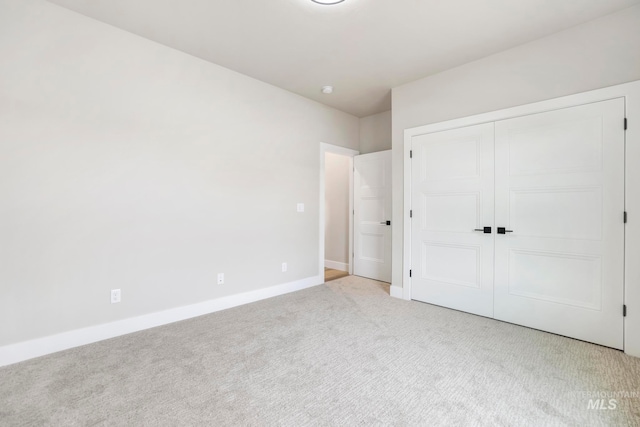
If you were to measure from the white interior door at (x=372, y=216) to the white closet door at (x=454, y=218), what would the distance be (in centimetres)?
86

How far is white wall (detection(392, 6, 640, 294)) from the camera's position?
2334mm

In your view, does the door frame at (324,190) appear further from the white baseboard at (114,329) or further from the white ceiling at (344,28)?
the white ceiling at (344,28)

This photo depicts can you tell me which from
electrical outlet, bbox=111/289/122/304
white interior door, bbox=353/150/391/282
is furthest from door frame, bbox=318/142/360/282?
electrical outlet, bbox=111/289/122/304

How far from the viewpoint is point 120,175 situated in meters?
2.59

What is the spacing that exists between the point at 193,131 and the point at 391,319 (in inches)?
113

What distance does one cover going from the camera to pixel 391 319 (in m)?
2.96

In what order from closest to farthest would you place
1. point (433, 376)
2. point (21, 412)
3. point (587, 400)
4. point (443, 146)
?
point (21, 412) < point (587, 400) < point (433, 376) < point (443, 146)

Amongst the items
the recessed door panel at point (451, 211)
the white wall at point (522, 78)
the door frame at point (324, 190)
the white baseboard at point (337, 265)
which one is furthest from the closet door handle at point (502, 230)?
the white baseboard at point (337, 265)

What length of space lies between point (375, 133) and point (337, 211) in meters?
1.55

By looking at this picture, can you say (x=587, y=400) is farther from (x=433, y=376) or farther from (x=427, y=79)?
(x=427, y=79)

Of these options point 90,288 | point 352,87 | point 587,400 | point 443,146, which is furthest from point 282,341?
point 352,87

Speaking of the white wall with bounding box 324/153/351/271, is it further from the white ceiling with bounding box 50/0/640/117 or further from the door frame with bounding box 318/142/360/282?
the white ceiling with bounding box 50/0/640/117

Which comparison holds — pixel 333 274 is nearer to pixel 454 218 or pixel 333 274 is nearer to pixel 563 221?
pixel 454 218

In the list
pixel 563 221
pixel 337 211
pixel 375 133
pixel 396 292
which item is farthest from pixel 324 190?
pixel 563 221
